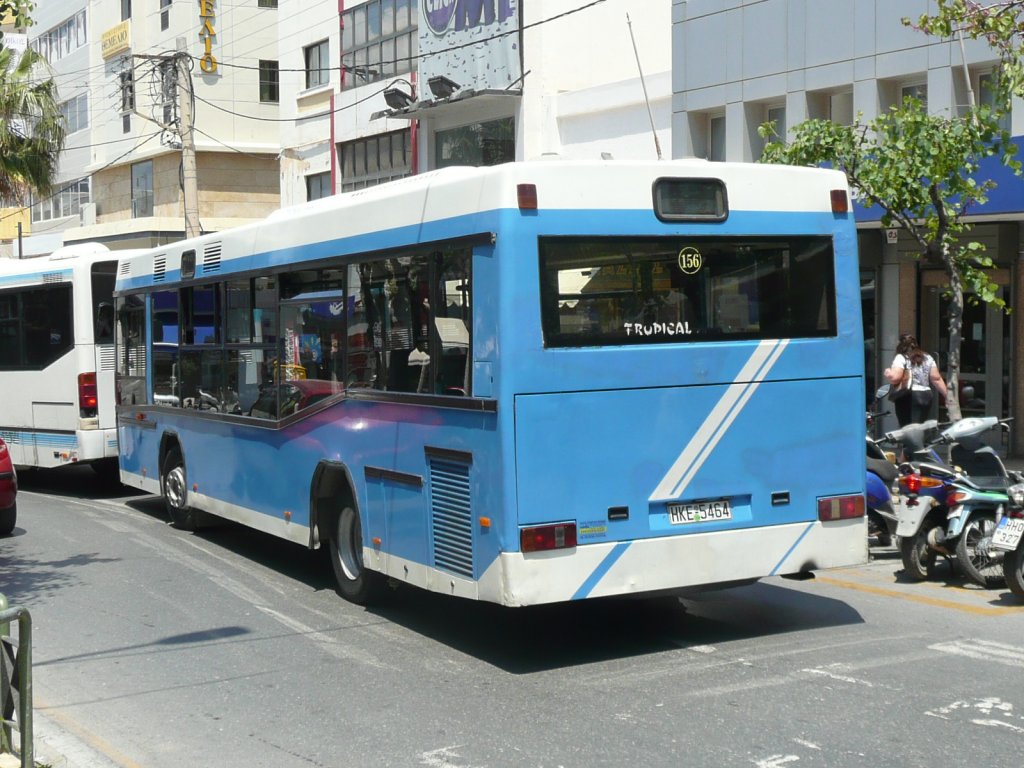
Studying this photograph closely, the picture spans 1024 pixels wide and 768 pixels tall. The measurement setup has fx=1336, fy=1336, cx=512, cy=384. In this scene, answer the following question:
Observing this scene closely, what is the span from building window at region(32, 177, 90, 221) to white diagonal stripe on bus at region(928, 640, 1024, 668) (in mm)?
48791

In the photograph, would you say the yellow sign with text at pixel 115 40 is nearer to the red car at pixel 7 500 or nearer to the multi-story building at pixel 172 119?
the multi-story building at pixel 172 119

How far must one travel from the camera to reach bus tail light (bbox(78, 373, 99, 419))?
16.6 meters

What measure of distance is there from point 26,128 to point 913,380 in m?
20.9

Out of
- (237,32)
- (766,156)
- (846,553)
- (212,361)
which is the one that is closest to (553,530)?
(846,553)

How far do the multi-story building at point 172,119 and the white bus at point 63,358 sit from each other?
85.1ft

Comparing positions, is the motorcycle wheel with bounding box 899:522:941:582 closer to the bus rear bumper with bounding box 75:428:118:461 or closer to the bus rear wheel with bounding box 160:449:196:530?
the bus rear wheel with bounding box 160:449:196:530

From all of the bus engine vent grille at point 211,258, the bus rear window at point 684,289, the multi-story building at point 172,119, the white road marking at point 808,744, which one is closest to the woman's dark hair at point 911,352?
the bus rear window at point 684,289

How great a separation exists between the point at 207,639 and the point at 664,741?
3.73 metres

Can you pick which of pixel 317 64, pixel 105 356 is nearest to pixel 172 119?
pixel 317 64

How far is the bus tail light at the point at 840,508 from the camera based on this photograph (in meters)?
8.45

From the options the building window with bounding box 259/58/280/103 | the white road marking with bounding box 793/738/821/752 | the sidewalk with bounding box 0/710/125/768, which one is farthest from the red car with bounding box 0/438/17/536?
the building window with bounding box 259/58/280/103

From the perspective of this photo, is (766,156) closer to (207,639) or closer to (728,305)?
(728,305)

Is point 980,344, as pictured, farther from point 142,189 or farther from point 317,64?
point 142,189

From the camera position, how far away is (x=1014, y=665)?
7.68m
